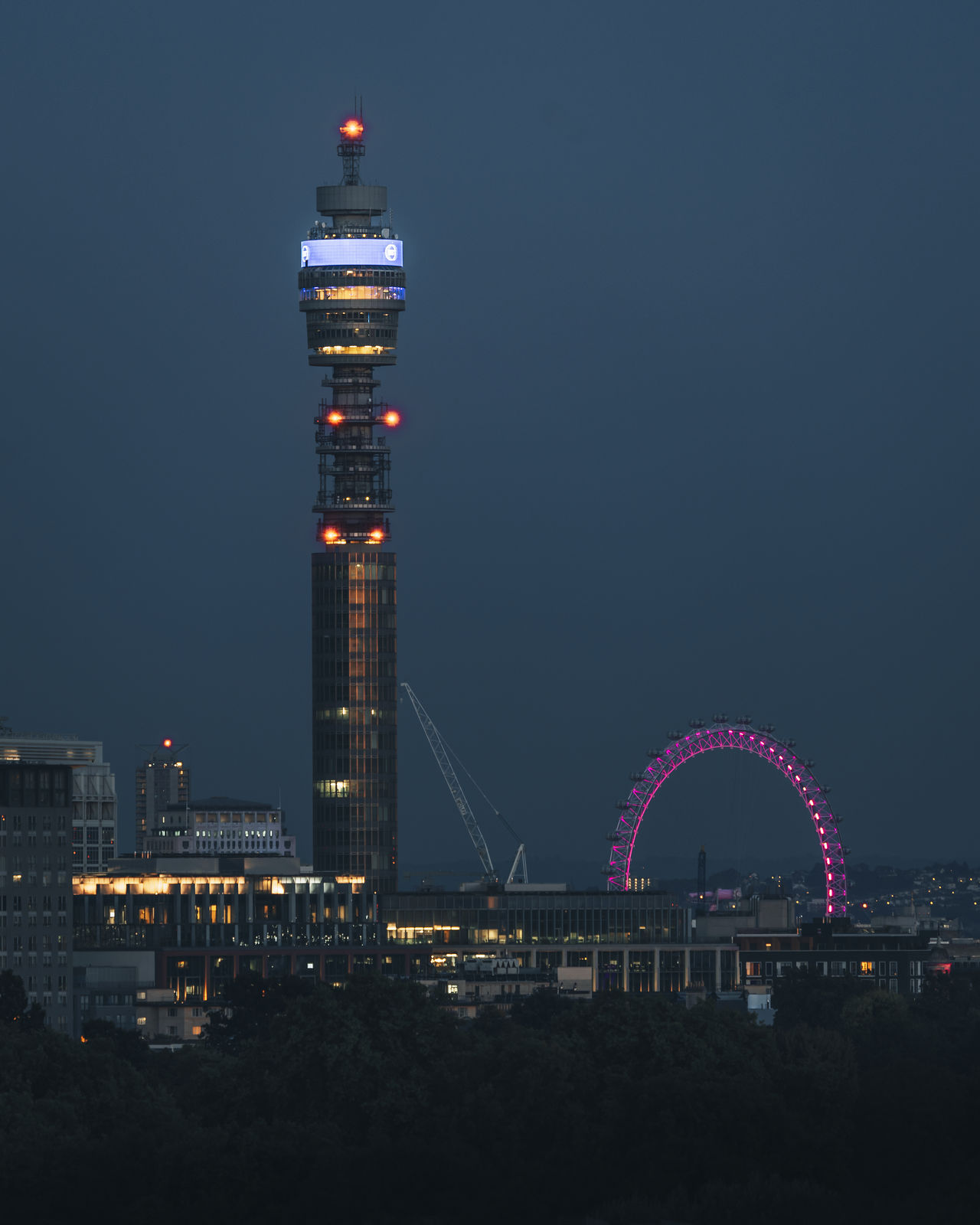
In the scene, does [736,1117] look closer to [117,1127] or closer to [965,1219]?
[965,1219]

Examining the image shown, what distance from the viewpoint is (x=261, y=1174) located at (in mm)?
156750

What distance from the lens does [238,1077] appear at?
586ft

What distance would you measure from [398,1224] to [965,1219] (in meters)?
29.8

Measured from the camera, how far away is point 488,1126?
17025 centimetres

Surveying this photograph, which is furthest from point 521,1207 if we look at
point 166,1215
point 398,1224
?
point 166,1215

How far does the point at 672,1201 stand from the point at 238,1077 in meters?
37.8

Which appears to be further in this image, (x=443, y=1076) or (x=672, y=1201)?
(x=443, y=1076)

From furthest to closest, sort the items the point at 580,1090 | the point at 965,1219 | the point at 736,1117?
the point at 580,1090 → the point at 736,1117 → the point at 965,1219

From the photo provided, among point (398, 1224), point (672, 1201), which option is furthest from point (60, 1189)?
point (672, 1201)

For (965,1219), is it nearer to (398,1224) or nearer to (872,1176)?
(872,1176)

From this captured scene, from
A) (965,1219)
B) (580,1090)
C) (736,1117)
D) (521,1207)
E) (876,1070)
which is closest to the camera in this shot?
(965,1219)

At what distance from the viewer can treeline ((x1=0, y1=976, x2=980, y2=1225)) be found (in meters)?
154

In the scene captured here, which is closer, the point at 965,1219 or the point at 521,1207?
the point at 965,1219

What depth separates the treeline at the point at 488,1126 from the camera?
154m
